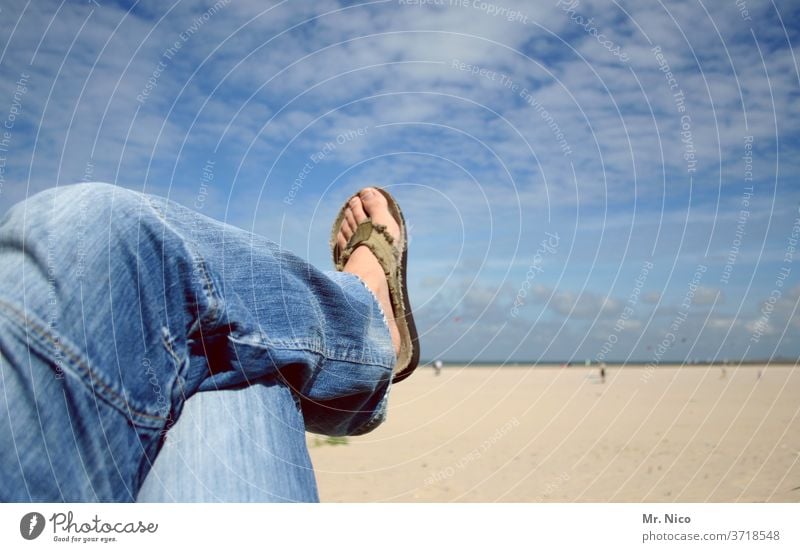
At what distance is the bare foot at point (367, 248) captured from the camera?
1.87 meters

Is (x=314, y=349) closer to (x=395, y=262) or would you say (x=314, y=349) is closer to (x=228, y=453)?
(x=228, y=453)

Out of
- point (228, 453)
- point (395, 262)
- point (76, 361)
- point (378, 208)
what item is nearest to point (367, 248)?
point (395, 262)

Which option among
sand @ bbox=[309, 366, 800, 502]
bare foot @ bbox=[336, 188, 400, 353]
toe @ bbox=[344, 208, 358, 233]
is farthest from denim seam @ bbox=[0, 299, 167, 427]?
sand @ bbox=[309, 366, 800, 502]

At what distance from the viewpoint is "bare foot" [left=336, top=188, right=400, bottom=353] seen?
1.87 metres

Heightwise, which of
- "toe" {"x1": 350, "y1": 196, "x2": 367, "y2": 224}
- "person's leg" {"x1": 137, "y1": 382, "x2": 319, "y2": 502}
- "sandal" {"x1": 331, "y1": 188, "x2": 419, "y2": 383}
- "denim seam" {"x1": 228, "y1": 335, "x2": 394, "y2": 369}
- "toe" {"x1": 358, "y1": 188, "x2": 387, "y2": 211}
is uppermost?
"toe" {"x1": 358, "y1": 188, "x2": 387, "y2": 211}

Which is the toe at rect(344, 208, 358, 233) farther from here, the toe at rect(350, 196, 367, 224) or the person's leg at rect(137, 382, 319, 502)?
the person's leg at rect(137, 382, 319, 502)

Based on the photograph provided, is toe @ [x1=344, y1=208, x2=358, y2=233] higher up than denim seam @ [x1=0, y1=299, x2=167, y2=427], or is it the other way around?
toe @ [x1=344, y1=208, x2=358, y2=233]

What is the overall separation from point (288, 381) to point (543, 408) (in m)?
7.91

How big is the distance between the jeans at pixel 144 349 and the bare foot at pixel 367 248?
0.87 meters

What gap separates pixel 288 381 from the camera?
0.96 metres

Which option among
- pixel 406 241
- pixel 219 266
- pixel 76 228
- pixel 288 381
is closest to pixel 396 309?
pixel 406 241

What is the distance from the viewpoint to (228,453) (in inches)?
32.4

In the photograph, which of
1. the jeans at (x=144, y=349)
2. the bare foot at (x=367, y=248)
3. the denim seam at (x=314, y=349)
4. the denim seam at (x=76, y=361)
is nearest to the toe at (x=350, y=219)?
the bare foot at (x=367, y=248)

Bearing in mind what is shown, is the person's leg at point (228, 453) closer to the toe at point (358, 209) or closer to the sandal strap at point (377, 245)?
the sandal strap at point (377, 245)
